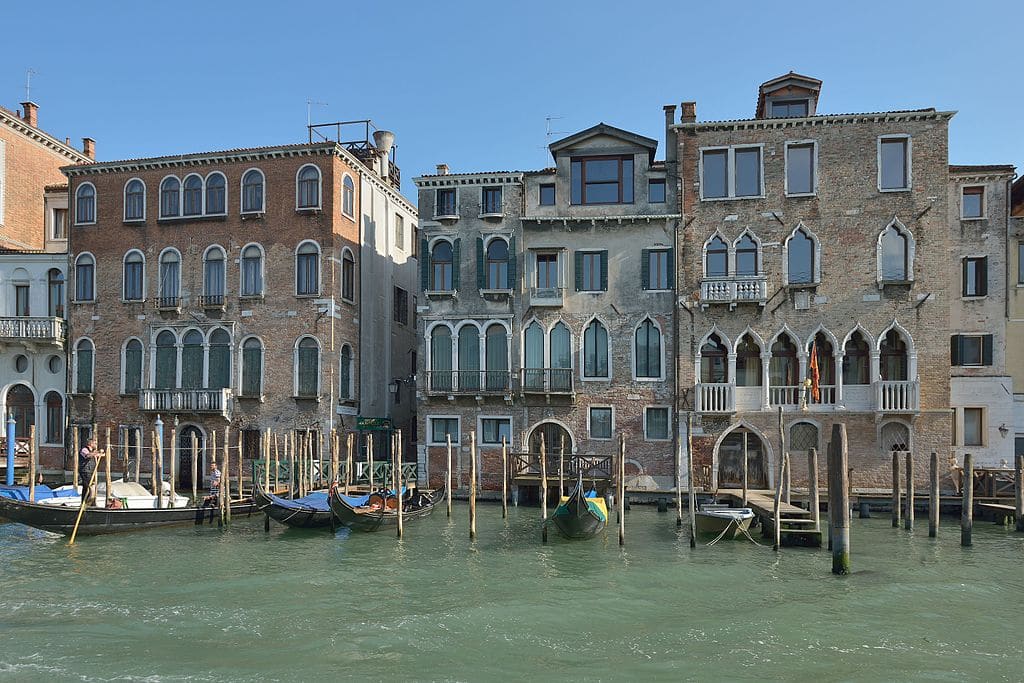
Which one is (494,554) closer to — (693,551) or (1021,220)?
(693,551)

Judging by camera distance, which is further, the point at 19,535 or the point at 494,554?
the point at 19,535

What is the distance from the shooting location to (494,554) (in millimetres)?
15977

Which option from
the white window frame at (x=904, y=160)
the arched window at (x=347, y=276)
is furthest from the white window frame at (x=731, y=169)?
the arched window at (x=347, y=276)

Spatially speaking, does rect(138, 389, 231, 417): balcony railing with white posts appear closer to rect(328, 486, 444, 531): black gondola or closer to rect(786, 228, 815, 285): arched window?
rect(328, 486, 444, 531): black gondola

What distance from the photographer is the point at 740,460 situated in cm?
2258

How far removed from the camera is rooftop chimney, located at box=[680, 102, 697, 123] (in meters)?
23.2

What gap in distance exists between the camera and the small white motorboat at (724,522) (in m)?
17.2

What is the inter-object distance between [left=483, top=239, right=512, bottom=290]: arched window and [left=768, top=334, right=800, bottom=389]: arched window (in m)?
7.14

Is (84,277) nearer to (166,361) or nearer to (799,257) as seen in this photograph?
(166,361)

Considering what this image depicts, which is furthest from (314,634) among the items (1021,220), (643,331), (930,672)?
(1021,220)

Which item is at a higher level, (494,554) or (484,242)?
(484,242)

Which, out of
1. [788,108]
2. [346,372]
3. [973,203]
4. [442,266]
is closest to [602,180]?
[442,266]

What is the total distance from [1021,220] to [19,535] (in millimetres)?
25542

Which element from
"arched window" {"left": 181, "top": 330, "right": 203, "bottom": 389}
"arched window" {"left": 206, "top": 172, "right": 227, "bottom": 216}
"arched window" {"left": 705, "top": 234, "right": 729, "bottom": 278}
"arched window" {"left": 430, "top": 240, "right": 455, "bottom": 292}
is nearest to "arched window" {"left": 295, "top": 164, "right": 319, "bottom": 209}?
"arched window" {"left": 206, "top": 172, "right": 227, "bottom": 216}
